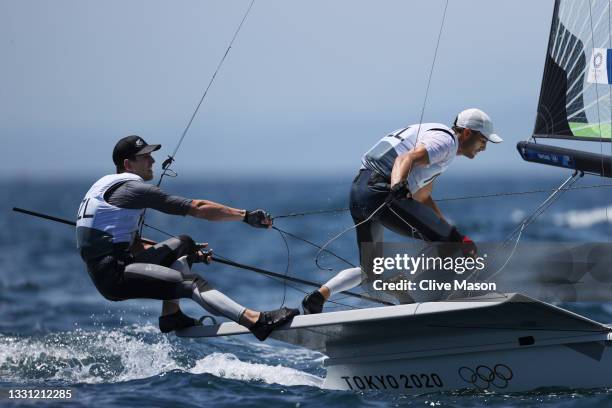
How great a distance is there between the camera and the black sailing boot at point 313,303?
225 inches

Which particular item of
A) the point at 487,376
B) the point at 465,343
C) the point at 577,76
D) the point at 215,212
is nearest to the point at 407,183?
the point at 465,343

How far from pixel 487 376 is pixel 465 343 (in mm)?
224

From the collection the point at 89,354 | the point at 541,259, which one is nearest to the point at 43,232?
the point at 89,354

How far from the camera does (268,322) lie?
18.4 feet

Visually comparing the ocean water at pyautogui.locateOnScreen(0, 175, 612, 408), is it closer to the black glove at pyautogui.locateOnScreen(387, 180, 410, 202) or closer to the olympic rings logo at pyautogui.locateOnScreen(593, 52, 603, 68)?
the black glove at pyautogui.locateOnScreen(387, 180, 410, 202)

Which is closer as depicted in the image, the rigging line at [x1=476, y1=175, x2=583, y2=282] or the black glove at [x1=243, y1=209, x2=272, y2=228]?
the black glove at [x1=243, y1=209, x2=272, y2=228]

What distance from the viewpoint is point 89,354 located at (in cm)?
686

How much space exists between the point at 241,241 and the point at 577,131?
581 inches

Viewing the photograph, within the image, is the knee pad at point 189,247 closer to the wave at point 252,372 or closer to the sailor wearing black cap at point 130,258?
the sailor wearing black cap at point 130,258

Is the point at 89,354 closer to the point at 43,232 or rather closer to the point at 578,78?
the point at 578,78

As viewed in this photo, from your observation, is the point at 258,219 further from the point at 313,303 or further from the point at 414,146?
the point at 414,146

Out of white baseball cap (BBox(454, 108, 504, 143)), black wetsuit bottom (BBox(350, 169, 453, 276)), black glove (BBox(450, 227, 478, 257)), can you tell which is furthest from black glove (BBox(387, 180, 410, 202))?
white baseball cap (BBox(454, 108, 504, 143))

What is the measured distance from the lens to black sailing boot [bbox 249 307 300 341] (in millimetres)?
5598

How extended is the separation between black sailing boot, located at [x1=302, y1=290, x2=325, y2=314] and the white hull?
131 millimetres
